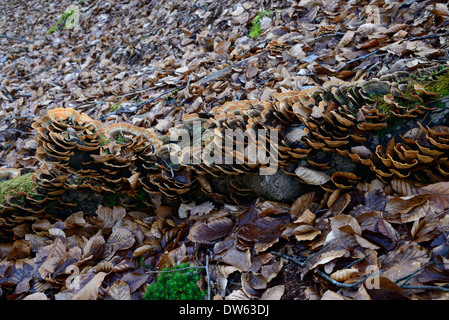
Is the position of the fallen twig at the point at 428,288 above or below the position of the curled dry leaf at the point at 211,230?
above

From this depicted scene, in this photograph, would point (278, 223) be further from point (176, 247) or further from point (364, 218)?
point (176, 247)

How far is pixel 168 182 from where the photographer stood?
338 centimetres

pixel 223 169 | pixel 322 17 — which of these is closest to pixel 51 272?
pixel 223 169

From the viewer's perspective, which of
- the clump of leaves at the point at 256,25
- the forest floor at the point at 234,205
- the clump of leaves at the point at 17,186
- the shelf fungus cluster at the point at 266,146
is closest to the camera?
the forest floor at the point at 234,205

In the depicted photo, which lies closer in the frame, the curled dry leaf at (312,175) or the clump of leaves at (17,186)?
the curled dry leaf at (312,175)

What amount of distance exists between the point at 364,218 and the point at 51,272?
3.11 meters

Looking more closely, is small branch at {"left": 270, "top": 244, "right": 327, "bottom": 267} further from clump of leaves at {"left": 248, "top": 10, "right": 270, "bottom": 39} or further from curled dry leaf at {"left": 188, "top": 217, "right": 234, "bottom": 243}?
clump of leaves at {"left": 248, "top": 10, "right": 270, "bottom": 39}

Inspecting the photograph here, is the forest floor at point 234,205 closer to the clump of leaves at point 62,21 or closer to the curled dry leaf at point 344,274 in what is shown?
the curled dry leaf at point 344,274

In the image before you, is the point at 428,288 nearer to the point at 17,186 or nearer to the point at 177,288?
the point at 177,288

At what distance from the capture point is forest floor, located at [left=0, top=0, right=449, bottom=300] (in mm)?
2339
